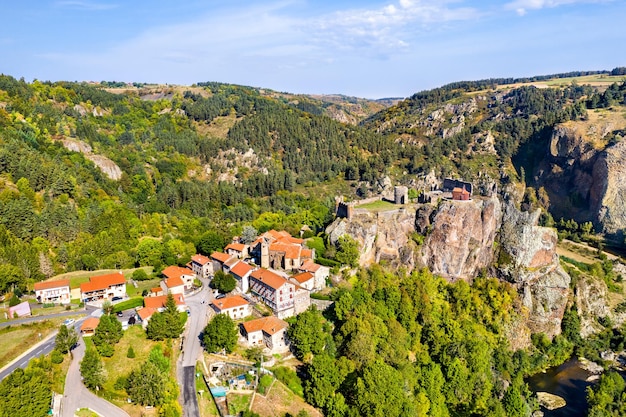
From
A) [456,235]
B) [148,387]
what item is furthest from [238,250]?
[456,235]

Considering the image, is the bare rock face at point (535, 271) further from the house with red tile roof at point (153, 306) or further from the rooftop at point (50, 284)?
the rooftop at point (50, 284)

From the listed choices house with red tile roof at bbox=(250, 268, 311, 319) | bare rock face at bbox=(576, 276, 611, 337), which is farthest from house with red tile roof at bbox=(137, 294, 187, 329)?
bare rock face at bbox=(576, 276, 611, 337)

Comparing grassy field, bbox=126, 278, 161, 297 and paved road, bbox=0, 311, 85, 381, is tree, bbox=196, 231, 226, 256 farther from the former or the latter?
paved road, bbox=0, 311, 85, 381

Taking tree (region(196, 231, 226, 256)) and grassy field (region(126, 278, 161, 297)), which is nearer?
grassy field (region(126, 278, 161, 297))

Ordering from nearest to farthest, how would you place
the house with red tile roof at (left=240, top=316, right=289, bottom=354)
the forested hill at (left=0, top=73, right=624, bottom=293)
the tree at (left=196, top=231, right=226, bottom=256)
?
the house with red tile roof at (left=240, top=316, right=289, bottom=354)
the tree at (left=196, top=231, right=226, bottom=256)
the forested hill at (left=0, top=73, right=624, bottom=293)

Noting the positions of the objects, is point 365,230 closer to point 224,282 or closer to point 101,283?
point 224,282

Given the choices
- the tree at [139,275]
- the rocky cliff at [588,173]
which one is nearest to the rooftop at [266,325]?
the tree at [139,275]
